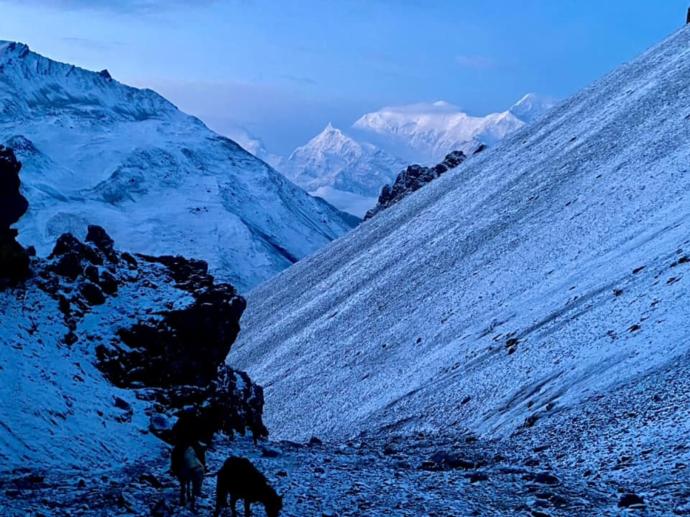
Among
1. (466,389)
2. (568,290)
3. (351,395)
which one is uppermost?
(568,290)

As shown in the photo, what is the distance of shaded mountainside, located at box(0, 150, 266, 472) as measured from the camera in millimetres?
22250

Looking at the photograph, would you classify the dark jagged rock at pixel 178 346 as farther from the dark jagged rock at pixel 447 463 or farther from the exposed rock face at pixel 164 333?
the dark jagged rock at pixel 447 463

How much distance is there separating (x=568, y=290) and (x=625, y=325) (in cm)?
950

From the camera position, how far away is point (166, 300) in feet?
100

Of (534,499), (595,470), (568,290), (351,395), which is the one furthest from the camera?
(351,395)

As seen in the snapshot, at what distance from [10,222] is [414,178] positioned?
116 m

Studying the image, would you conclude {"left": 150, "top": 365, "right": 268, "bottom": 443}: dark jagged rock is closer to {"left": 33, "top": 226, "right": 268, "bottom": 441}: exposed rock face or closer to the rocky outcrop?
{"left": 33, "top": 226, "right": 268, "bottom": 441}: exposed rock face

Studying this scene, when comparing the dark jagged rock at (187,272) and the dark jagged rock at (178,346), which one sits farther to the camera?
the dark jagged rock at (187,272)

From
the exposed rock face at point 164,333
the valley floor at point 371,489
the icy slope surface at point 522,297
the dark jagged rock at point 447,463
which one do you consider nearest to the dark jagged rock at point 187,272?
the exposed rock face at point 164,333

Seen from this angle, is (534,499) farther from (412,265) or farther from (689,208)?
(412,265)

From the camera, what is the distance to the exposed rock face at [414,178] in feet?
458

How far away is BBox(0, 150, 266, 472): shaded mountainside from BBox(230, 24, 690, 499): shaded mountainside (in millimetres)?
9876

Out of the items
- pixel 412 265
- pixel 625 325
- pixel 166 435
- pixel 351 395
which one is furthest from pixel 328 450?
pixel 412 265

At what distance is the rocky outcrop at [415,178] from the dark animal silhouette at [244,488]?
397 feet
